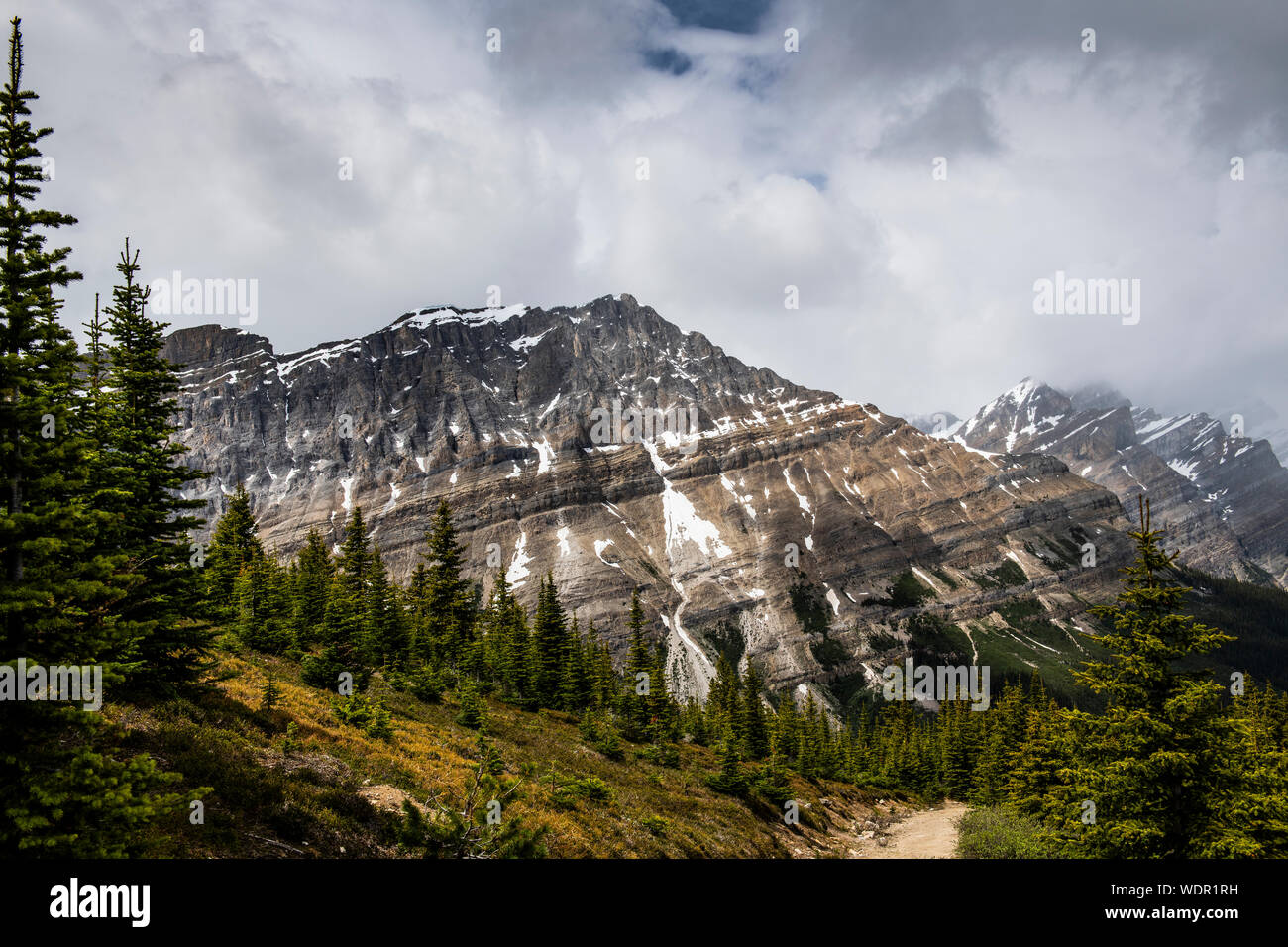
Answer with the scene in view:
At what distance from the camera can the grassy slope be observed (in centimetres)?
1398

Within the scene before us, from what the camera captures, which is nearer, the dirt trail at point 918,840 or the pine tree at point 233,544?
the pine tree at point 233,544

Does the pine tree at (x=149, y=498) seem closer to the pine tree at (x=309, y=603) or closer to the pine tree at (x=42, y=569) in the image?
the pine tree at (x=42, y=569)

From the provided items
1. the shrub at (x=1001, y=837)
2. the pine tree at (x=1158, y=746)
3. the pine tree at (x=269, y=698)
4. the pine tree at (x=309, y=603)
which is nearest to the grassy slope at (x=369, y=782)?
the pine tree at (x=269, y=698)

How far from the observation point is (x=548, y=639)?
55000 mm

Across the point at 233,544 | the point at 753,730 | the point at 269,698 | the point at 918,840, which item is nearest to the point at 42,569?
the point at 269,698

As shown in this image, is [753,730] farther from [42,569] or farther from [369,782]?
[42,569]

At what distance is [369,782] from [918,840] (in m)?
39.2

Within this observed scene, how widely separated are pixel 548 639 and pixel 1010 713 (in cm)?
4626

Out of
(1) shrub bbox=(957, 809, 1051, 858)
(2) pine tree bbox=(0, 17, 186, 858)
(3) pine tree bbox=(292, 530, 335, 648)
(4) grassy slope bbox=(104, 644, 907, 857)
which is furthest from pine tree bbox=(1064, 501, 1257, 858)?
(3) pine tree bbox=(292, 530, 335, 648)

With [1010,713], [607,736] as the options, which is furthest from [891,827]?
[607,736]

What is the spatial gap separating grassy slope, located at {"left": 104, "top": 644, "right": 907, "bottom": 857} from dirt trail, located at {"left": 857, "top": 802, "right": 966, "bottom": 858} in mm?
2665

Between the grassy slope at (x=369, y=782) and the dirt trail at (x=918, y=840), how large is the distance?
267 centimetres

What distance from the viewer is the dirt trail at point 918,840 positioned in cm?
3625
